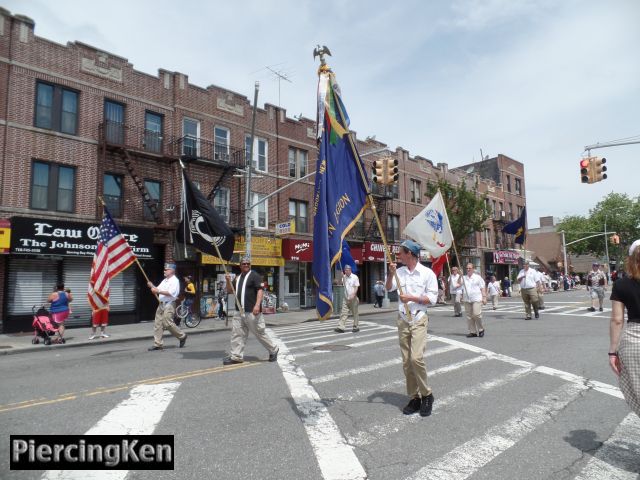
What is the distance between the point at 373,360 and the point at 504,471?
472cm

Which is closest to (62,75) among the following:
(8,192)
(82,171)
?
(82,171)

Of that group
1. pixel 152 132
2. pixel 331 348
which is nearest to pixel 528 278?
pixel 331 348

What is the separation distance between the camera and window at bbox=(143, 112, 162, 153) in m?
20.3

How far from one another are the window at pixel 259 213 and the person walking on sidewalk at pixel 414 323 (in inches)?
771

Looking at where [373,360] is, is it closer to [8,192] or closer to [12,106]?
[8,192]

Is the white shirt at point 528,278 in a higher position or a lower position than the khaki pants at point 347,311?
higher

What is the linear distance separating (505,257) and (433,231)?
34.2 meters

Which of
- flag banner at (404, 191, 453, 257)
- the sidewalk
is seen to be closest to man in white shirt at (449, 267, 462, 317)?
A: flag banner at (404, 191, 453, 257)

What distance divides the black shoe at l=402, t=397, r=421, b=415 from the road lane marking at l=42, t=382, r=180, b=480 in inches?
107

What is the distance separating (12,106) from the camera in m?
16.7

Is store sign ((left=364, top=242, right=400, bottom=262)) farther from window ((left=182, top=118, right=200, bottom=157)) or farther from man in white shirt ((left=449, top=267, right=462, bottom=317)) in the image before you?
window ((left=182, top=118, right=200, bottom=157))

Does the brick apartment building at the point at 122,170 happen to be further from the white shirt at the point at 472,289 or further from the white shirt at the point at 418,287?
the white shirt at the point at 418,287

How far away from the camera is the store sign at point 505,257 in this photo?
42.8 metres

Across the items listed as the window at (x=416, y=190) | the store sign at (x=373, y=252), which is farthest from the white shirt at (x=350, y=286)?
the window at (x=416, y=190)
